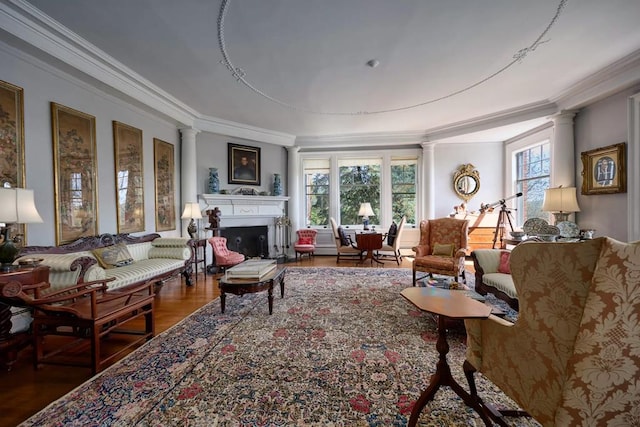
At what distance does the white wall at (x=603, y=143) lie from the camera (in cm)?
352

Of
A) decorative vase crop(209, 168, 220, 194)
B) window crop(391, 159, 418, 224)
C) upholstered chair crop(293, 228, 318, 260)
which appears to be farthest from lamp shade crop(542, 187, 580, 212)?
decorative vase crop(209, 168, 220, 194)

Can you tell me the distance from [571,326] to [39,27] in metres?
4.35

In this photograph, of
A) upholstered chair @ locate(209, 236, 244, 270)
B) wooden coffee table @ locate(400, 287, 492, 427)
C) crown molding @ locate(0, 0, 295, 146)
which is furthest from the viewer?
upholstered chair @ locate(209, 236, 244, 270)

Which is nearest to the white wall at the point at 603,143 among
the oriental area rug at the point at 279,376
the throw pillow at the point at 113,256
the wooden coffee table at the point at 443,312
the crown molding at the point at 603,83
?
the crown molding at the point at 603,83

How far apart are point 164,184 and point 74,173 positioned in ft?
4.98

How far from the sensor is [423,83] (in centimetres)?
376

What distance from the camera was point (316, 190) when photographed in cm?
701

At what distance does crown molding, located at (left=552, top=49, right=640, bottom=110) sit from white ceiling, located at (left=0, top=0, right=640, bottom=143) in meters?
0.01

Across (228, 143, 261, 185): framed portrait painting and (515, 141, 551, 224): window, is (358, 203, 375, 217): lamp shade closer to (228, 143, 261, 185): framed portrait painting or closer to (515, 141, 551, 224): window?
(228, 143, 261, 185): framed portrait painting

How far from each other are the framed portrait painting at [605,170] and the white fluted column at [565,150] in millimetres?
170

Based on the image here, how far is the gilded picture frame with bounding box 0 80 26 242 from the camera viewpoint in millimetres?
2512

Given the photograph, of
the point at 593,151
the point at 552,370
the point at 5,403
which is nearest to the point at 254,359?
the point at 5,403

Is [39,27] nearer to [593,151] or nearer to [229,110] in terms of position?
[229,110]

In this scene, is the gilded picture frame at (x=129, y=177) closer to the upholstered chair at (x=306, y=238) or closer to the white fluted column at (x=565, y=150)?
the upholstered chair at (x=306, y=238)
